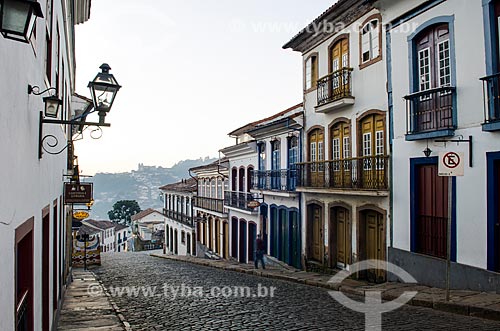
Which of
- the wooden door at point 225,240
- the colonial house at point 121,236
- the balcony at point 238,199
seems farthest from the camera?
the colonial house at point 121,236

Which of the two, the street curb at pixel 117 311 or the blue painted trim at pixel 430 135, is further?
the blue painted trim at pixel 430 135

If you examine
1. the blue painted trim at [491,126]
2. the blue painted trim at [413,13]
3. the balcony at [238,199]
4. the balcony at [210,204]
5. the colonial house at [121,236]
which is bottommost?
the colonial house at [121,236]

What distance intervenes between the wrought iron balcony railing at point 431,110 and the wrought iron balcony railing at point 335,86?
318 centimetres

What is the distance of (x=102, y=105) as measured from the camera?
5785 millimetres

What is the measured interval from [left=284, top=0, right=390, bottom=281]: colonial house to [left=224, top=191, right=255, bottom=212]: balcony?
5.45 meters

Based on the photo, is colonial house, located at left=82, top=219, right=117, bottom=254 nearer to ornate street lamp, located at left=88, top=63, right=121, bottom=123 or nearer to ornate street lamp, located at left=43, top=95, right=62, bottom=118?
ornate street lamp, located at left=88, top=63, right=121, bottom=123

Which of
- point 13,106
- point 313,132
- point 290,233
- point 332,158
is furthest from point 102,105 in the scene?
point 290,233

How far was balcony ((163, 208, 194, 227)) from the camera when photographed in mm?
35366

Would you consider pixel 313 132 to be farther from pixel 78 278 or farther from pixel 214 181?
pixel 214 181

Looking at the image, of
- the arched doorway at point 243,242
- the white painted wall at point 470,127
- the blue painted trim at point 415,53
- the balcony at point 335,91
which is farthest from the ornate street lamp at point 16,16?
the arched doorway at point 243,242

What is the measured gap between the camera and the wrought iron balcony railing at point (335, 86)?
14031 mm

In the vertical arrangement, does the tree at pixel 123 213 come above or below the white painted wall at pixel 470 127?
below

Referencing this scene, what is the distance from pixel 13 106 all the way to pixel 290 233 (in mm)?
15635

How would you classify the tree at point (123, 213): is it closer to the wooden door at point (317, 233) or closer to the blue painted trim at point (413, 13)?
the wooden door at point (317, 233)
